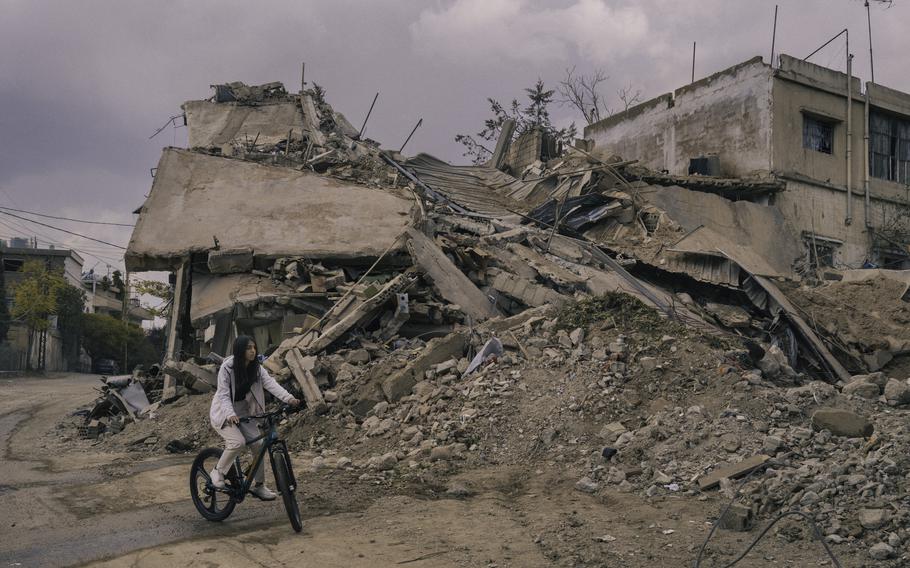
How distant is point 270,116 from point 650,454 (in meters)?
17.9

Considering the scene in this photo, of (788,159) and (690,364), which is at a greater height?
(788,159)

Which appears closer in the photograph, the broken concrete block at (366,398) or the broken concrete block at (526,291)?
the broken concrete block at (366,398)

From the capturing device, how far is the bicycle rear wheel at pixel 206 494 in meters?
5.70

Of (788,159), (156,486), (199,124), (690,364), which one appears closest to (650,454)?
(690,364)

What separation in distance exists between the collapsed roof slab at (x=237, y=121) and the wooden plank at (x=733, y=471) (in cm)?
1629

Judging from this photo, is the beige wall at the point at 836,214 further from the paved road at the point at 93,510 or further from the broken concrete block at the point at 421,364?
the paved road at the point at 93,510

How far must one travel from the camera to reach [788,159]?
1922cm

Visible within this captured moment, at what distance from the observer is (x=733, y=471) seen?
6176 mm

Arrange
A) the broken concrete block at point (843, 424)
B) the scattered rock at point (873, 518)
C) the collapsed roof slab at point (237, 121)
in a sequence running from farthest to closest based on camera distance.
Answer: the collapsed roof slab at point (237, 121) < the broken concrete block at point (843, 424) < the scattered rock at point (873, 518)

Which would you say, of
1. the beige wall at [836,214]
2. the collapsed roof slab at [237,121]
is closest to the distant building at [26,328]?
the collapsed roof slab at [237,121]

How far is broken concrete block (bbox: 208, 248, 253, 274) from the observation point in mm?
12234

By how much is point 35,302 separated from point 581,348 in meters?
36.6

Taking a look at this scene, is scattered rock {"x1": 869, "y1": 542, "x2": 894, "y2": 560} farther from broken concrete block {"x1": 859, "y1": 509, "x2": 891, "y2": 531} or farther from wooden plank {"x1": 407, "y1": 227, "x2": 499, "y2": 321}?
wooden plank {"x1": 407, "y1": 227, "x2": 499, "y2": 321}

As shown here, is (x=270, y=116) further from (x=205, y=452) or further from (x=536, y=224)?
(x=205, y=452)
